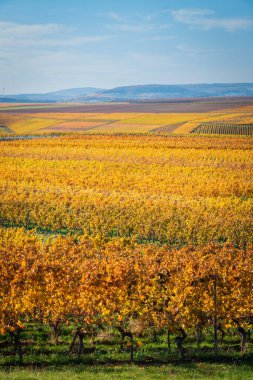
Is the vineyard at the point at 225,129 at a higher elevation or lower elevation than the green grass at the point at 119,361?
higher

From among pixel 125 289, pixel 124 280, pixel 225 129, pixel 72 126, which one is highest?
pixel 72 126

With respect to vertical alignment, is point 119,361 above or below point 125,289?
below

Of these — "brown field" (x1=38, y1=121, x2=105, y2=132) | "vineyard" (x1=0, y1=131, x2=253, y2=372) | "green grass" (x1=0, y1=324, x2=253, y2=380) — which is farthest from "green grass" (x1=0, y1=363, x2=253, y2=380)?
"brown field" (x1=38, y1=121, x2=105, y2=132)

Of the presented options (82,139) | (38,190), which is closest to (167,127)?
(82,139)

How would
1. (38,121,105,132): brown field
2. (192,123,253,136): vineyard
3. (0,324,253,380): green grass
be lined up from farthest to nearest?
(38,121,105,132): brown field
(192,123,253,136): vineyard
(0,324,253,380): green grass

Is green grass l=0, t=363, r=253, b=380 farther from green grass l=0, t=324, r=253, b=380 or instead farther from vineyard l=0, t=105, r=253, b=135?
vineyard l=0, t=105, r=253, b=135

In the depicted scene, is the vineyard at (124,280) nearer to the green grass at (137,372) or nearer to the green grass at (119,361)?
the green grass at (119,361)

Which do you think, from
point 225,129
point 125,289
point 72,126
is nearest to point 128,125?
point 72,126

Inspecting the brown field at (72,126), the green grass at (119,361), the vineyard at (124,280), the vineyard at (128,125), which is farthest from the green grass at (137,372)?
the brown field at (72,126)

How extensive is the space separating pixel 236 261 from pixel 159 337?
4.71 meters

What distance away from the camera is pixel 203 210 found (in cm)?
4172

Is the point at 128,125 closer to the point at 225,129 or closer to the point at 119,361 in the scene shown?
the point at 225,129

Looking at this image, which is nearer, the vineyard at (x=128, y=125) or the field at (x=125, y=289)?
the field at (x=125, y=289)

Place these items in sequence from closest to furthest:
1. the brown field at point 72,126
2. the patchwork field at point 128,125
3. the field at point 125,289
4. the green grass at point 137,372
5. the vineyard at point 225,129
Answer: the green grass at point 137,372 → the field at point 125,289 → the vineyard at point 225,129 → the patchwork field at point 128,125 → the brown field at point 72,126
